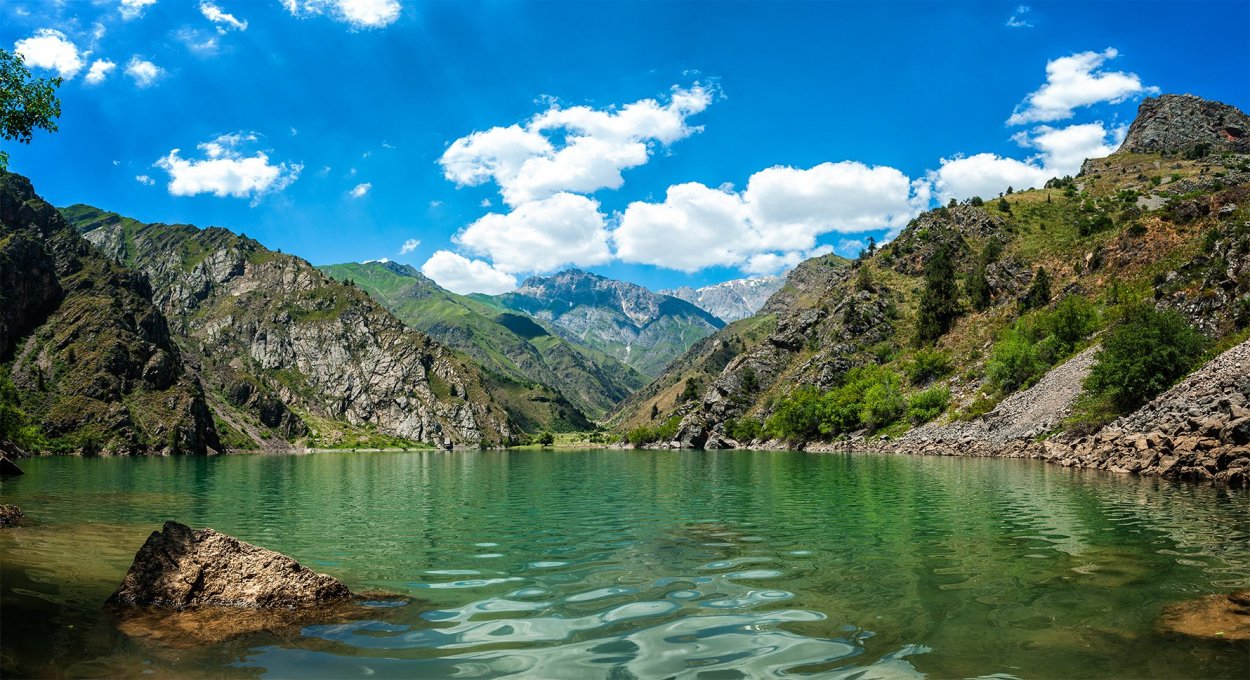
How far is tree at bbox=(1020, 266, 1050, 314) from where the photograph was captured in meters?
123

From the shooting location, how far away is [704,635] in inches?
474

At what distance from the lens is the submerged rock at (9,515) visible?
27.7m

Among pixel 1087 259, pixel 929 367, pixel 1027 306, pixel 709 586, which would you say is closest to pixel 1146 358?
pixel 709 586

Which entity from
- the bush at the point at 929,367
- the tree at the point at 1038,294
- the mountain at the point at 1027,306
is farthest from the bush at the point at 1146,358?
the bush at the point at 929,367

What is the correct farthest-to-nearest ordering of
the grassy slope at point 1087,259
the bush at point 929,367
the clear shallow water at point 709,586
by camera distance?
the bush at point 929,367, the grassy slope at point 1087,259, the clear shallow water at point 709,586

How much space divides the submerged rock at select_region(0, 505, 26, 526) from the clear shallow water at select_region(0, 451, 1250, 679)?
164 cm

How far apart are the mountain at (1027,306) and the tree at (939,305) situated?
327 mm

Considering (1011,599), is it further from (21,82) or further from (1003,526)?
(21,82)

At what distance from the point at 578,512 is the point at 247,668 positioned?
25.6 meters

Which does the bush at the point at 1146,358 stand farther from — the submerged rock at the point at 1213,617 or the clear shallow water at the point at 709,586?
the submerged rock at the point at 1213,617

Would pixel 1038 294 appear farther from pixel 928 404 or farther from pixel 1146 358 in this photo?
pixel 1146 358

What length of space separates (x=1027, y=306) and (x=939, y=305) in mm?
22598

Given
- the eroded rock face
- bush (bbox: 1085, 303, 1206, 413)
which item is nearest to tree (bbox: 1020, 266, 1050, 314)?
bush (bbox: 1085, 303, 1206, 413)

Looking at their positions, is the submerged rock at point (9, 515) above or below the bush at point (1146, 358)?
below
